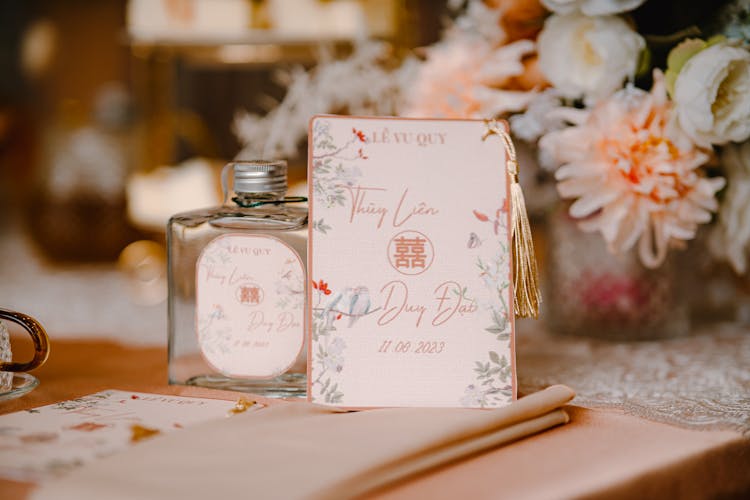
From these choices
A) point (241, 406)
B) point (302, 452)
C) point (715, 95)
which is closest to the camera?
point (302, 452)

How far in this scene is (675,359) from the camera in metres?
0.80

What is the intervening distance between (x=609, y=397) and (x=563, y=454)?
0.17 m

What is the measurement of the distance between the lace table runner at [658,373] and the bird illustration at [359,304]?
177mm

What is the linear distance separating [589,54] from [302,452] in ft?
1.64

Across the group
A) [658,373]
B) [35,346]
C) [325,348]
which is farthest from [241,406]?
[658,373]

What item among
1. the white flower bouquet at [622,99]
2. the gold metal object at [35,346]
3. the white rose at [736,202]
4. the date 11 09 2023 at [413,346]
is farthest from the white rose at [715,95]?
the gold metal object at [35,346]

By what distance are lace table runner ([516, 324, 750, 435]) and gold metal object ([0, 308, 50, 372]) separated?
397 millimetres

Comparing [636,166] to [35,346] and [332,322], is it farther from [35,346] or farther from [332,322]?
[35,346]

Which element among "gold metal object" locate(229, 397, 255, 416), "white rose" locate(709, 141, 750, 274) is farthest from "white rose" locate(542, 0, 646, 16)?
"gold metal object" locate(229, 397, 255, 416)

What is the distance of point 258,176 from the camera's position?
0.63m

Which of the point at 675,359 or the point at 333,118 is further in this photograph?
the point at 675,359

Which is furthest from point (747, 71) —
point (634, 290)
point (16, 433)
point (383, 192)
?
point (16, 433)

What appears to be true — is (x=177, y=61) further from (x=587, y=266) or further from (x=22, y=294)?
(x=587, y=266)

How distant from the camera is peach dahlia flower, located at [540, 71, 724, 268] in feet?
2.40
